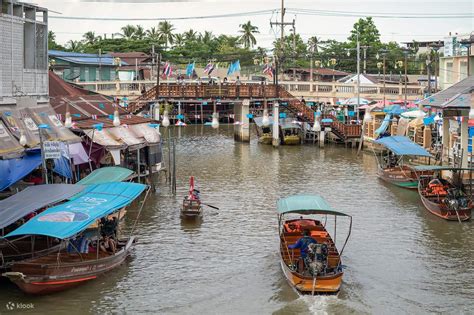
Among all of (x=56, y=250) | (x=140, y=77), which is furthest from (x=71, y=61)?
(x=56, y=250)

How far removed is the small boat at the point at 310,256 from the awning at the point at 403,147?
49.6 feet

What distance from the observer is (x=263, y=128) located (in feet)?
233

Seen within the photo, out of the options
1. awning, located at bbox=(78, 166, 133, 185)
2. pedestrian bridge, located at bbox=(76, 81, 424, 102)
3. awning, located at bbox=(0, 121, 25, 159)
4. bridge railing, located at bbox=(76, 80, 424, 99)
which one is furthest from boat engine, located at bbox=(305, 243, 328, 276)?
bridge railing, located at bbox=(76, 80, 424, 99)

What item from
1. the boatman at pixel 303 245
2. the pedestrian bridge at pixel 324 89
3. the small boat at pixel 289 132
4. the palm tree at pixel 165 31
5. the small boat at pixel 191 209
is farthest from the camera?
the palm tree at pixel 165 31

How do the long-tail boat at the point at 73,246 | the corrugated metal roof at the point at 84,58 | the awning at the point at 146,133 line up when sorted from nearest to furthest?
the long-tail boat at the point at 73,246 < the awning at the point at 146,133 < the corrugated metal roof at the point at 84,58

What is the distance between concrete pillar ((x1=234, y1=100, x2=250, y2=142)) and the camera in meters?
64.7

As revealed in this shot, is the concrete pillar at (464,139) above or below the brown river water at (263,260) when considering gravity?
above

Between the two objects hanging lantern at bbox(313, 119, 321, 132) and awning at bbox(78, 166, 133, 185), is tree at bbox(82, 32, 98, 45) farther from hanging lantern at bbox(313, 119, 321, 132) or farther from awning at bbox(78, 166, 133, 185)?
awning at bbox(78, 166, 133, 185)

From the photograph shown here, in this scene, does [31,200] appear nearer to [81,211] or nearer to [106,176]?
[81,211]

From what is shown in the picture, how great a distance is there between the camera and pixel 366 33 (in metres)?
110

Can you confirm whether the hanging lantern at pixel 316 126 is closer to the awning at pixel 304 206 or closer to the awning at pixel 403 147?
the awning at pixel 403 147

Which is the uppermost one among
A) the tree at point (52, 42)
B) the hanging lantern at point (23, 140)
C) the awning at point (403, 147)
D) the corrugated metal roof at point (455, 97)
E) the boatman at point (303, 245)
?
the tree at point (52, 42)

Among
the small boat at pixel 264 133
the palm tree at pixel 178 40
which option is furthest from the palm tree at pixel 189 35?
the small boat at pixel 264 133

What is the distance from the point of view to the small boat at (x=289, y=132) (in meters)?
65.6
